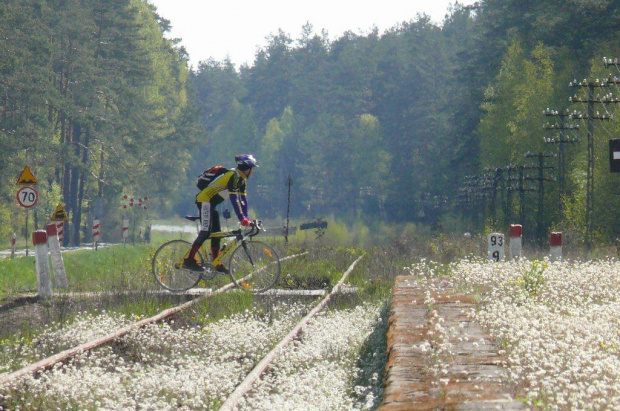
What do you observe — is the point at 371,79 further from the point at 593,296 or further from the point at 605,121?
the point at 593,296

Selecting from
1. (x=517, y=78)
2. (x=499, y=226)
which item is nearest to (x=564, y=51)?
(x=517, y=78)

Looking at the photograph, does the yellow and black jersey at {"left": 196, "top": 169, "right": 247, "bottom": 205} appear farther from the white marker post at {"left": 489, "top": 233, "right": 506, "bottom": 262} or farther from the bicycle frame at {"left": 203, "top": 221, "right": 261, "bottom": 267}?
the white marker post at {"left": 489, "top": 233, "right": 506, "bottom": 262}

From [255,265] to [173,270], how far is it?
1.39m

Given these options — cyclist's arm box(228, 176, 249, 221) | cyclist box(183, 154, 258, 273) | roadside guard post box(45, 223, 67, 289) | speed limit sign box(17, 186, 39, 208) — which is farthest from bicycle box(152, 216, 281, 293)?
speed limit sign box(17, 186, 39, 208)

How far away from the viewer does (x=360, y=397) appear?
7.33 metres

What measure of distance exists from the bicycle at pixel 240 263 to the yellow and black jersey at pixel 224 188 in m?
0.56

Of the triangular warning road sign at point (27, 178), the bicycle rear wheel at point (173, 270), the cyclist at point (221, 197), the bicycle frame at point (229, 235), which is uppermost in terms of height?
the triangular warning road sign at point (27, 178)

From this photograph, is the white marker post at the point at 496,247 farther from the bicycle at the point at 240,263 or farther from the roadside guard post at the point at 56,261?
the roadside guard post at the point at 56,261

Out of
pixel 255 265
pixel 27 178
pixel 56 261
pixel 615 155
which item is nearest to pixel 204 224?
pixel 255 265

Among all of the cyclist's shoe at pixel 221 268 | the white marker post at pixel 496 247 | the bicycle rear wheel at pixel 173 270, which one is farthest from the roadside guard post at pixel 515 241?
the bicycle rear wheel at pixel 173 270

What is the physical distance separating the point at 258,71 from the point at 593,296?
141 m

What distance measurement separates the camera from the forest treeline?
1751 inches

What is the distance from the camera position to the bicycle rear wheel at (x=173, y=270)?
14.4m

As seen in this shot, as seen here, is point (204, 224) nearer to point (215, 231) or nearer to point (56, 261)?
point (215, 231)
